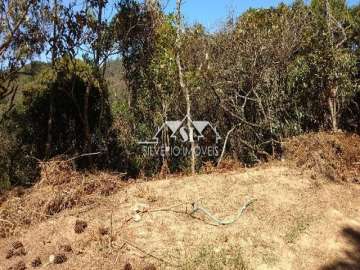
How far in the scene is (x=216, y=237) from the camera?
5.78 meters

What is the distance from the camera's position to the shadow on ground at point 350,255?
560 centimetres

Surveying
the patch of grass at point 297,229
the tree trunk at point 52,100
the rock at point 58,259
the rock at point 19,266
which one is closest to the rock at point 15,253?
the rock at point 19,266

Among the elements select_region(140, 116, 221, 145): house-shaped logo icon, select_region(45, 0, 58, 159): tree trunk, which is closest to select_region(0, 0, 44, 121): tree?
select_region(45, 0, 58, 159): tree trunk

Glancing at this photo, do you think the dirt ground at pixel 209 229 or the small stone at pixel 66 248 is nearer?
the dirt ground at pixel 209 229

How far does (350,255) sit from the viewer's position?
230 inches

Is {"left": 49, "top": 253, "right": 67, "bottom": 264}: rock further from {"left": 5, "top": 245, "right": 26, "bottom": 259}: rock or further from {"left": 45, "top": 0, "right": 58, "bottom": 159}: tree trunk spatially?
{"left": 45, "top": 0, "right": 58, "bottom": 159}: tree trunk

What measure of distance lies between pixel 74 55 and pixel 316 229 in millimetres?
5420

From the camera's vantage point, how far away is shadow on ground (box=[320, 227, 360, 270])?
560cm

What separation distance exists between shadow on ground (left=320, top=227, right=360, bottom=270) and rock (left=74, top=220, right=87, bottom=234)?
9.38 feet

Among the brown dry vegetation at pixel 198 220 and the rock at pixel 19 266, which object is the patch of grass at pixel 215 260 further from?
the rock at pixel 19 266

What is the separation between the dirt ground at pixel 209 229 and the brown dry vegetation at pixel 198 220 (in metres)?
0.01

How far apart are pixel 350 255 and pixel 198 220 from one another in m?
1.88

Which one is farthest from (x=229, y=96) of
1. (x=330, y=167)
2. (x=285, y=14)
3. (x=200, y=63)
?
(x=330, y=167)

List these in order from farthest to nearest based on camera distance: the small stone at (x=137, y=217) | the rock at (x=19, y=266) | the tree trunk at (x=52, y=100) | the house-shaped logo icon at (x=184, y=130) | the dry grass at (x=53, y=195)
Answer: the house-shaped logo icon at (x=184, y=130) → the tree trunk at (x=52, y=100) → the dry grass at (x=53, y=195) → the small stone at (x=137, y=217) → the rock at (x=19, y=266)
